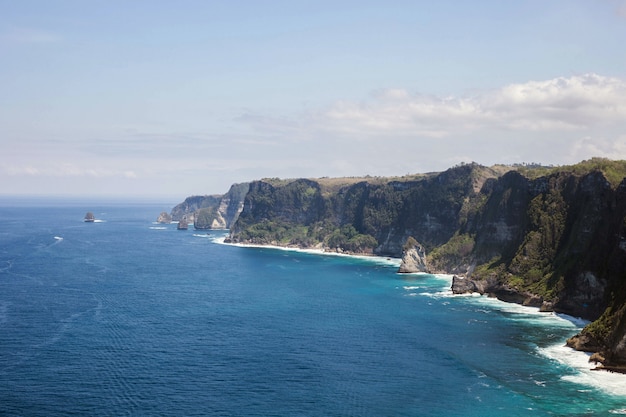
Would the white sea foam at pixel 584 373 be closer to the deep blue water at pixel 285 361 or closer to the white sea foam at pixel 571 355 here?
the white sea foam at pixel 571 355

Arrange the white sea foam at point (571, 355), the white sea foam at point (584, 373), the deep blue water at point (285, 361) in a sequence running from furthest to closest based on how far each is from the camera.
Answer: the white sea foam at point (571, 355)
the white sea foam at point (584, 373)
the deep blue water at point (285, 361)

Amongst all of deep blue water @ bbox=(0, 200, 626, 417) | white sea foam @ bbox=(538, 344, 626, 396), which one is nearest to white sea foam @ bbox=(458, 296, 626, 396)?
white sea foam @ bbox=(538, 344, 626, 396)

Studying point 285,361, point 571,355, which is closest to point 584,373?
point 571,355

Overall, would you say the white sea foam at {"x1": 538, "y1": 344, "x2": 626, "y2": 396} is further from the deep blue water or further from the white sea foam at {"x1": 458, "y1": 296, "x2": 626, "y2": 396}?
the deep blue water

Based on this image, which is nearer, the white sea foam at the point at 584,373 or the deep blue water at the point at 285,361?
the deep blue water at the point at 285,361

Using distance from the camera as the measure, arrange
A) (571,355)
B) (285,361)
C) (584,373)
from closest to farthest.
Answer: (584,373), (285,361), (571,355)

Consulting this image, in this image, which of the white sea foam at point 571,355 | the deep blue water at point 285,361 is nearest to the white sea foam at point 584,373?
the white sea foam at point 571,355

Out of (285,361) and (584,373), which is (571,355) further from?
(285,361)

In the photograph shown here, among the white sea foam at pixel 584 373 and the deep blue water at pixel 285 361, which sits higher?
the white sea foam at pixel 584 373
